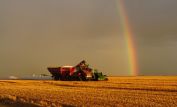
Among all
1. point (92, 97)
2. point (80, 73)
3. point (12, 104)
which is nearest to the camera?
point (12, 104)

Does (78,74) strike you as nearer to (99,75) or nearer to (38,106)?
(99,75)

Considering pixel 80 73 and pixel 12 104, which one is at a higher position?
pixel 80 73

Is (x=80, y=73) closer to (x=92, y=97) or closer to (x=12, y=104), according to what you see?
(x=92, y=97)

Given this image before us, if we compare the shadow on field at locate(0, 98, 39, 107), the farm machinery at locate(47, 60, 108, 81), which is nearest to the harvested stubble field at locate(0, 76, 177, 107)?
the shadow on field at locate(0, 98, 39, 107)

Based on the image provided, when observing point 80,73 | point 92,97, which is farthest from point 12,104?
point 80,73

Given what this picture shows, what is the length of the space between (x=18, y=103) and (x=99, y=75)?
43094 millimetres

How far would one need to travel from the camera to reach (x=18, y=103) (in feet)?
89.9

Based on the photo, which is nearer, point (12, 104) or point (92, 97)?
point (12, 104)

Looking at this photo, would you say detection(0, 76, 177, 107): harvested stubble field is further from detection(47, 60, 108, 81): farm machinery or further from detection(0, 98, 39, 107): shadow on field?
detection(47, 60, 108, 81): farm machinery

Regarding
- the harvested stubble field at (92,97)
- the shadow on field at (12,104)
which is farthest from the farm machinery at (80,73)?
the shadow on field at (12,104)

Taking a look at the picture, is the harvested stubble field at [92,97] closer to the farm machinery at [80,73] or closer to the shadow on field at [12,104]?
the shadow on field at [12,104]

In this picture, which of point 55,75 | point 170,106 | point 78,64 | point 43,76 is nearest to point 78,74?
point 78,64

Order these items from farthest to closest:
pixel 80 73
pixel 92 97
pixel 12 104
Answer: pixel 80 73
pixel 92 97
pixel 12 104

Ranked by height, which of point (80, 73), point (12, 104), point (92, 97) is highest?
point (80, 73)
